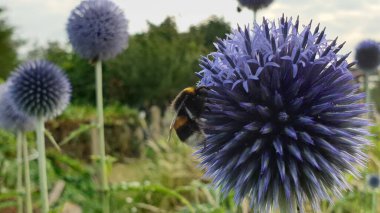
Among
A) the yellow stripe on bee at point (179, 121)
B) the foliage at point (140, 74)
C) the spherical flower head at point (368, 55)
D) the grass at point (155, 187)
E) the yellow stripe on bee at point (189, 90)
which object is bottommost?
the grass at point (155, 187)

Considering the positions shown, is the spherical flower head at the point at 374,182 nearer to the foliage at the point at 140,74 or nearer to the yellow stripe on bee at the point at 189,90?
the yellow stripe on bee at the point at 189,90

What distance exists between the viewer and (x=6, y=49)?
77.6 feet

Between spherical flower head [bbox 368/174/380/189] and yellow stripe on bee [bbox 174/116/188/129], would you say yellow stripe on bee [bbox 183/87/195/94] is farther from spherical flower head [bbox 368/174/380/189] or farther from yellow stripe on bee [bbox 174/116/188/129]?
spherical flower head [bbox 368/174/380/189]

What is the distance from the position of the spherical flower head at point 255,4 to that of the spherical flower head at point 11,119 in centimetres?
150

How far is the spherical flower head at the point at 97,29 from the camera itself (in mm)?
3506

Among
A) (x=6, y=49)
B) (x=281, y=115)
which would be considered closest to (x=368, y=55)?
(x=281, y=115)

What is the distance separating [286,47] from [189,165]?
16.7ft

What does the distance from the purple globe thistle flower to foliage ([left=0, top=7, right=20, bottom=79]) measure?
67.0 feet

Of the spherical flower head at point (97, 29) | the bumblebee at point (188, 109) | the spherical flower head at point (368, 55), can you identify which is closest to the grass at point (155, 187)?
the bumblebee at point (188, 109)

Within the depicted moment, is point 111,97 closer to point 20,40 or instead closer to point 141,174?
point 20,40

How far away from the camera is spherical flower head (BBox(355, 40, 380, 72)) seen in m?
3.70

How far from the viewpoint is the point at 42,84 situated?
3.11 m

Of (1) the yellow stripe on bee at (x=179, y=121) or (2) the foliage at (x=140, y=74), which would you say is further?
(2) the foliage at (x=140, y=74)

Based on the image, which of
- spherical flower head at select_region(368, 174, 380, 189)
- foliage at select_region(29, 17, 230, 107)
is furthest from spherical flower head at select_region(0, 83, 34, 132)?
foliage at select_region(29, 17, 230, 107)
